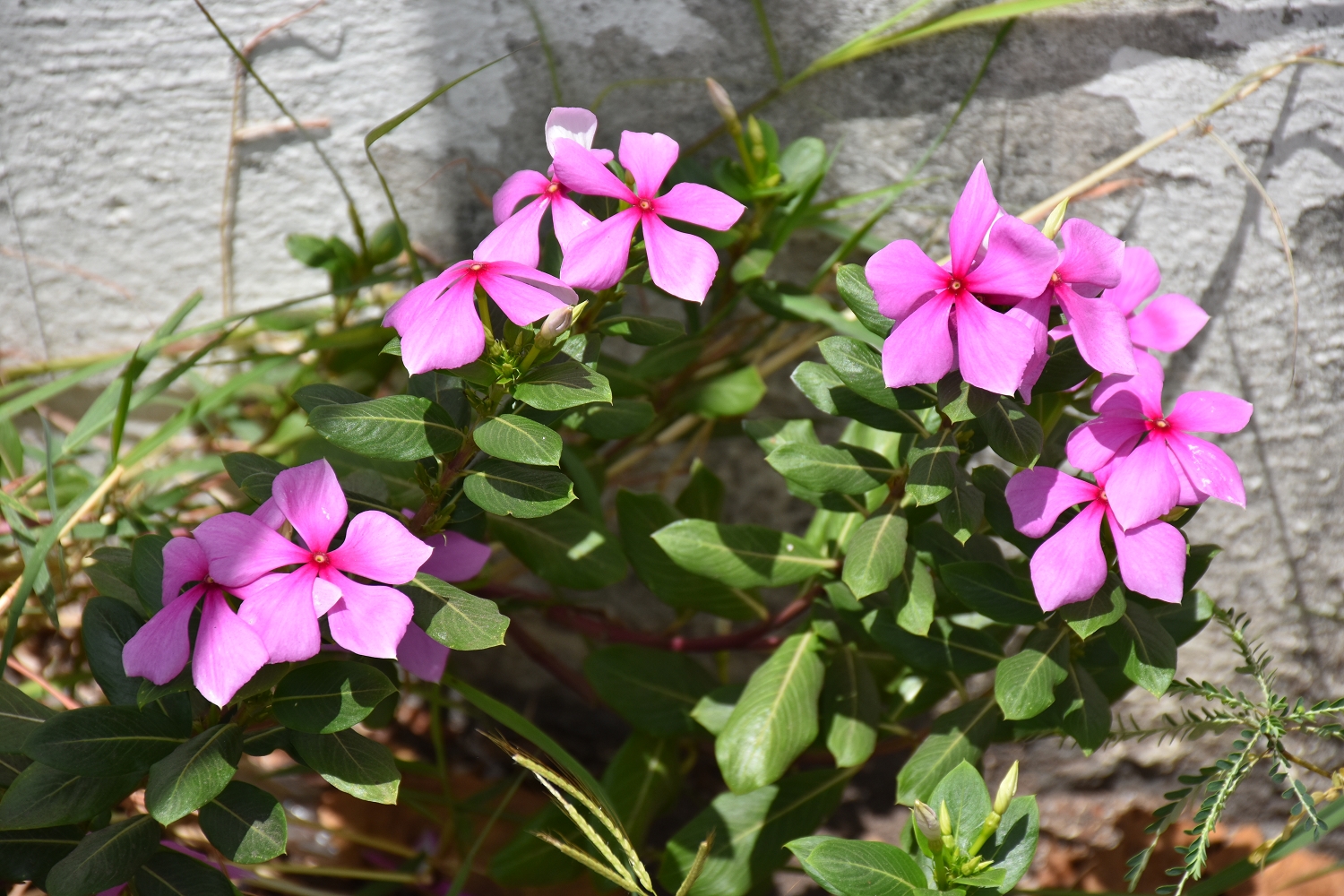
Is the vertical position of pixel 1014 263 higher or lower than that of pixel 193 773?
higher

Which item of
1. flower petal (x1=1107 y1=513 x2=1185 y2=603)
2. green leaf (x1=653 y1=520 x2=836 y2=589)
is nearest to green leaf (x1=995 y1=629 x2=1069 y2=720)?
flower petal (x1=1107 y1=513 x2=1185 y2=603)

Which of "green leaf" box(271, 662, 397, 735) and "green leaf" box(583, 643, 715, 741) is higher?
"green leaf" box(271, 662, 397, 735)

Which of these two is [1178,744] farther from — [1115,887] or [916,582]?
[916,582]

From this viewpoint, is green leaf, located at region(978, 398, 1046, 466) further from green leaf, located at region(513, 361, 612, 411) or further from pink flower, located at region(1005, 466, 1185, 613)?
green leaf, located at region(513, 361, 612, 411)

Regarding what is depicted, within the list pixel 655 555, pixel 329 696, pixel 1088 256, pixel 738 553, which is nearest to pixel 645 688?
pixel 655 555

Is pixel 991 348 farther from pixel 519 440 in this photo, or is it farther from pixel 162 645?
pixel 162 645

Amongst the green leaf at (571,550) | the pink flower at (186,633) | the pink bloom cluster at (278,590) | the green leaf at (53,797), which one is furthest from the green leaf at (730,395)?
the green leaf at (53,797)

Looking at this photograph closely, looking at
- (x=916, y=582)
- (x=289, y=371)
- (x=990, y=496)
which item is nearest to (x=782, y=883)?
(x=916, y=582)
